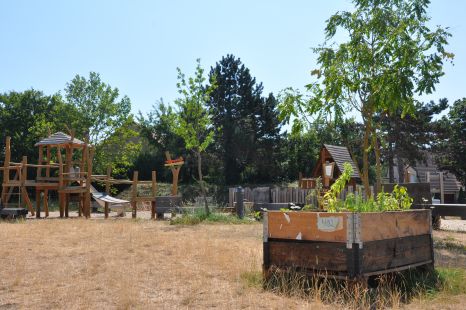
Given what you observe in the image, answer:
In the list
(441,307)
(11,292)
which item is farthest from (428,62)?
(11,292)

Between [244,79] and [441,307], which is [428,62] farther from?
[244,79]

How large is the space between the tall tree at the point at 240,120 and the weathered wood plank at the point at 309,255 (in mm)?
28900

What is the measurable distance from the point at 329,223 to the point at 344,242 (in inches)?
10.9

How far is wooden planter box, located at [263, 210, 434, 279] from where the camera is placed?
18.0ft

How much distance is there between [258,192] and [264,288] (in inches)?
827

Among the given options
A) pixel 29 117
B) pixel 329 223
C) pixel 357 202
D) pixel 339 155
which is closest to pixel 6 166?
pixel 339 155

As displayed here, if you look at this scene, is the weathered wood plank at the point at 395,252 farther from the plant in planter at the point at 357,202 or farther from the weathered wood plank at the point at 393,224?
the plant in planter at the point at 357,202

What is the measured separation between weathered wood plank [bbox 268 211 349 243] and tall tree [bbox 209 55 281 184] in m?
28.8

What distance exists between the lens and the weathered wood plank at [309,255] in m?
5.58

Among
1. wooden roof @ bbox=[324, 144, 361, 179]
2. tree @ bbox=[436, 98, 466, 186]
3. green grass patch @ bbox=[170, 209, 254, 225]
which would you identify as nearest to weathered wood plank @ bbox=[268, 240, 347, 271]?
green grass patch @ bbox=[170, 209, 254, 225]

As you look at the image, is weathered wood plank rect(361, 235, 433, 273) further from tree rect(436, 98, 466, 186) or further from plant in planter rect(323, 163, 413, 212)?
tree rect(436, 98, 466, 186)

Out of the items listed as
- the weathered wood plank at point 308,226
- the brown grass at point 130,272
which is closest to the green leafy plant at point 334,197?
the weathered wood plank at point 308,226

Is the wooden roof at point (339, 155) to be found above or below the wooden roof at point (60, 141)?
below

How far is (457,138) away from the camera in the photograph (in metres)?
38.7
